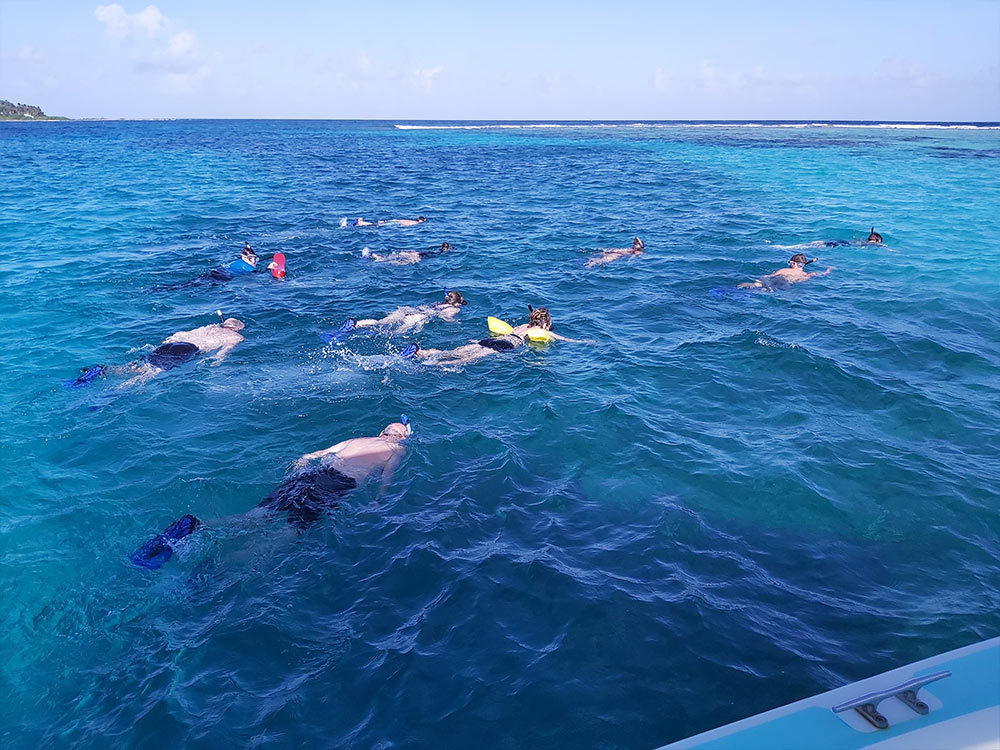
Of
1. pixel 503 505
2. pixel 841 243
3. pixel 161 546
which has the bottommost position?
pixel 503 505

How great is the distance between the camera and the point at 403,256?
23531 mm

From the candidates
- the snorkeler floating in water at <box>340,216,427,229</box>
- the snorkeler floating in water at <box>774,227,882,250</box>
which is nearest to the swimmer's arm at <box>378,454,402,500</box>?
the snorkeler floating in water at <box>774,227,882,250</box>

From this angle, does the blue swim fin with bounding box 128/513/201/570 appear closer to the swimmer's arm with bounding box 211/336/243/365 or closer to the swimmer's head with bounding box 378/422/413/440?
the swimmer's head with bounding box 378/422/413/440

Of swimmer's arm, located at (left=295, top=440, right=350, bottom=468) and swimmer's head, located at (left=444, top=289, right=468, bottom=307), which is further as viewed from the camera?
swimmer's head, located at (left=444, top=289, right=468, bottom=307)

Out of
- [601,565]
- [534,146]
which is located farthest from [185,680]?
[534,146]

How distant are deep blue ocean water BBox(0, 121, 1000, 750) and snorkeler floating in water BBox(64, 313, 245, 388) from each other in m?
0.41

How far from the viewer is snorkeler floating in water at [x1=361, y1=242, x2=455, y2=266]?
76.2 ft

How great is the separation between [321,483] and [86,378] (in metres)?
7.39

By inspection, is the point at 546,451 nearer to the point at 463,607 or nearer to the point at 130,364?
the point at 463,607

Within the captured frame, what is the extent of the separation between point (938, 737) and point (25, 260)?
96.0 ft

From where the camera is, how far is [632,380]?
1362 centimetres

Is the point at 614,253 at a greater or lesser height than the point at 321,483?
greater

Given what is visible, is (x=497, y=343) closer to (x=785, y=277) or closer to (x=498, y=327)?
(x=498, y=327)

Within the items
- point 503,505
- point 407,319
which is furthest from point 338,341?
point 503,505
